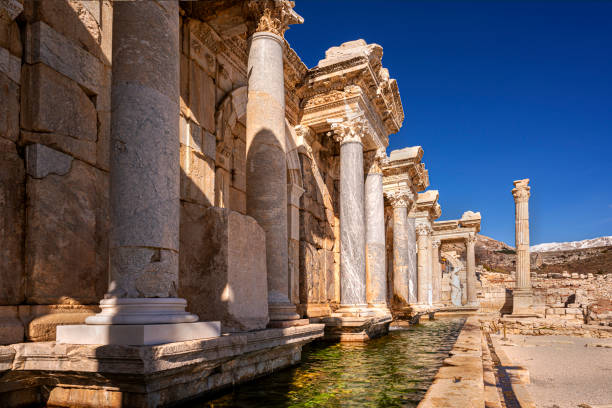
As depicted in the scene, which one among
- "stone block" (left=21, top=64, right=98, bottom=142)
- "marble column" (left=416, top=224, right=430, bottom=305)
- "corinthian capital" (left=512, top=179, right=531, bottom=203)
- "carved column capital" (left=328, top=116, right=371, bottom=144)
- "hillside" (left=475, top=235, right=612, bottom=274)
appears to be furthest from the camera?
"hillside" (left=475, top=235, right=612, bottom=274)

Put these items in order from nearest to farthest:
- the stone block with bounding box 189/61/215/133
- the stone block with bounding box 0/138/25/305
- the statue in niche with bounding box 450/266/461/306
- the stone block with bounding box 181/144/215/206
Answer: the stone block with bounding box 0/138/25/305 < the stone block with bounding box 181/144/215/206 < the stone block with bounding box 189/61/215/133 < the statue in niche with bounding box 450/266/461/306

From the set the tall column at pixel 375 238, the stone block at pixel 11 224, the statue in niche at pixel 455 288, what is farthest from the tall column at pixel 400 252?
the statue in niche at pixel 455 288

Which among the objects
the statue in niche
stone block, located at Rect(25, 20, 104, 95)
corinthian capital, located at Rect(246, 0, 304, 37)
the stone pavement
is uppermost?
corinthian capital, located at Rect(246, 0, 304, 37)

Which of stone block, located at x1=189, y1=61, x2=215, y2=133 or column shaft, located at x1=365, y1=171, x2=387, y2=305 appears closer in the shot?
stone block, located at x1=189, y1=61, x2=215, y2=133

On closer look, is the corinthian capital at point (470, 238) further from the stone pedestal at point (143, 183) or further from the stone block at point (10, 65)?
the stone block at point (10, 65)

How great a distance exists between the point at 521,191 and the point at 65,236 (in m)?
27.2

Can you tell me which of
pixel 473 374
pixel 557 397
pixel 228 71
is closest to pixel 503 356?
pixel 557 397

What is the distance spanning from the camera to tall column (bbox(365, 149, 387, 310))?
12773 mm

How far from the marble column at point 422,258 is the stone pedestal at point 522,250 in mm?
6397

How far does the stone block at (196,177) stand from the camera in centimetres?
753

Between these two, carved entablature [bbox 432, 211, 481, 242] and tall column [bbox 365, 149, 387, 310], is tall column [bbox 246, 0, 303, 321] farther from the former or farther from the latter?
carved entablature [bbox 432, 211, 481, 242]

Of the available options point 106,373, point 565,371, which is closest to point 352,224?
point 565,371

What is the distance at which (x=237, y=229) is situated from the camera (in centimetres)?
584

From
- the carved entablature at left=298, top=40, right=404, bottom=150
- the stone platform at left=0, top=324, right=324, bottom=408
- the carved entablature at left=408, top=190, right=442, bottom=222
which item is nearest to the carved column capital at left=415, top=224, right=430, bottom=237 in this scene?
the carved entablature at left=408, top=190, right=442, bottom=222
